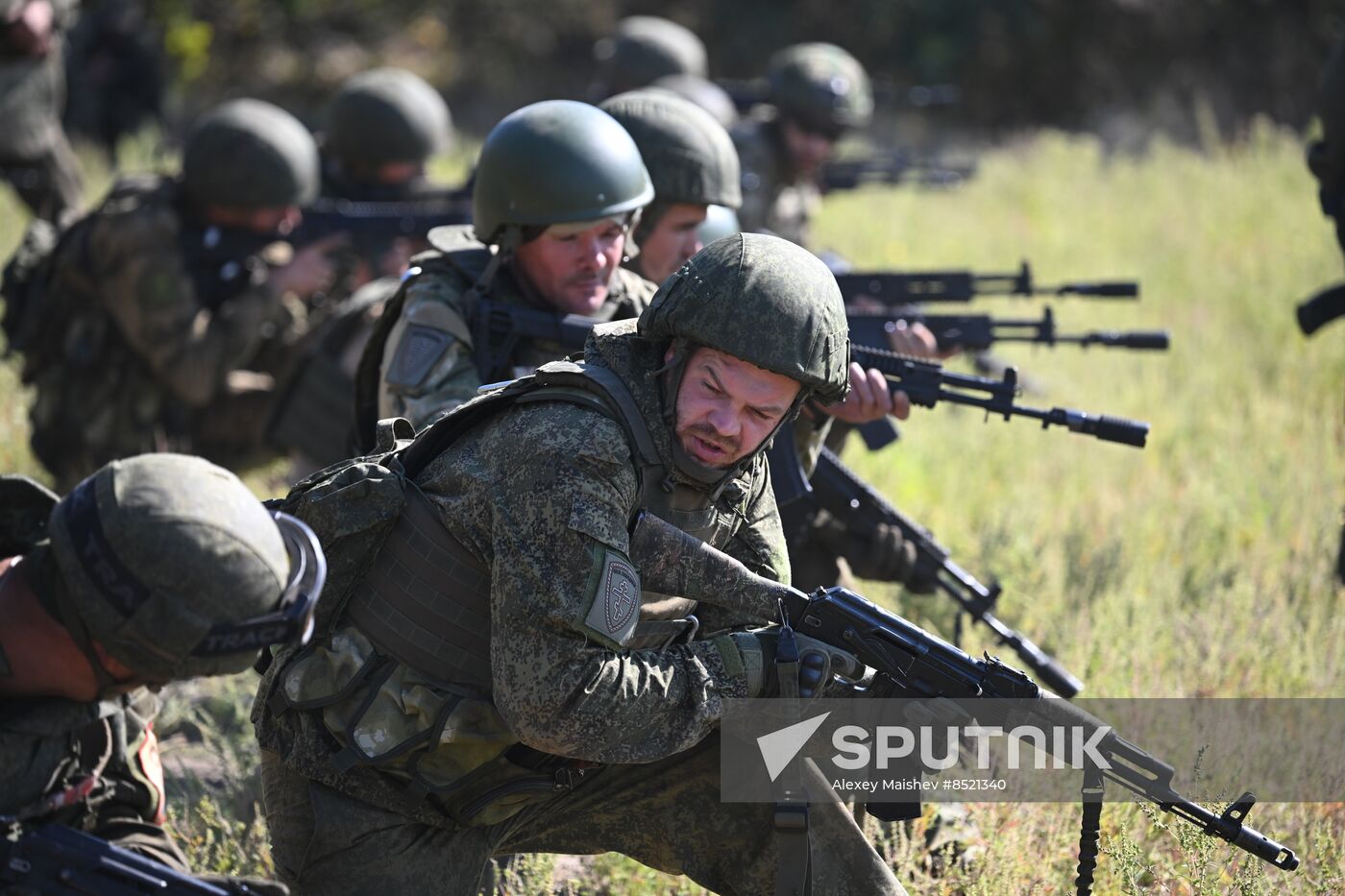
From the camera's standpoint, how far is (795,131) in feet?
29.0

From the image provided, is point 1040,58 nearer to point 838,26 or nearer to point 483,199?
point 838,26

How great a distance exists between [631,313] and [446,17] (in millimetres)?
15334

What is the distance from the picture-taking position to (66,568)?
2369mm

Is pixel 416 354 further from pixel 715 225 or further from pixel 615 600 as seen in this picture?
pixel 615 600

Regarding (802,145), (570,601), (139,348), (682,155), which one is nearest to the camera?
(570,601)

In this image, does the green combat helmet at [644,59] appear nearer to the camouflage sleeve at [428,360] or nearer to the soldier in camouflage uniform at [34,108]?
the soldier in camouflage uniform at [34,108]

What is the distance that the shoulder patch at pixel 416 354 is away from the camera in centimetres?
423

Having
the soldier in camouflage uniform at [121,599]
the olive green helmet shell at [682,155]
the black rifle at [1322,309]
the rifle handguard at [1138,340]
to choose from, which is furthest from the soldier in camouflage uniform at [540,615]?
the black rifle at [1322,309]

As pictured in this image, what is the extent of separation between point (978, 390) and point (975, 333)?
1.12m

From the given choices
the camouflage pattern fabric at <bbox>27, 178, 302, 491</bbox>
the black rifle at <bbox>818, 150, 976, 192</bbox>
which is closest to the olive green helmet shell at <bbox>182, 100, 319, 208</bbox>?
the camouflage pattern fabric at <bbox>27, 178, 302, 491</bbox>

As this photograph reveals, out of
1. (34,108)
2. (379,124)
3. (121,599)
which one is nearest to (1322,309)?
(379,124)

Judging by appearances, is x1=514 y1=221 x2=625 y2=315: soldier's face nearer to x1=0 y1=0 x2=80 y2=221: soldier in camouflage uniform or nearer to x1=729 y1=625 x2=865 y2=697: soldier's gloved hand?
x1=729 y1=625 x2=865 y2=697: soldier's gloved hand

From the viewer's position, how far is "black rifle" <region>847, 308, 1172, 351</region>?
526 centimetres

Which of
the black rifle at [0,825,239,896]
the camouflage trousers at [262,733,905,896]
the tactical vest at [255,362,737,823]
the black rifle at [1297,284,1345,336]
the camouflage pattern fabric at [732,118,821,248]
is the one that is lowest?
the camouflage trousers at [262,733,905,896]
